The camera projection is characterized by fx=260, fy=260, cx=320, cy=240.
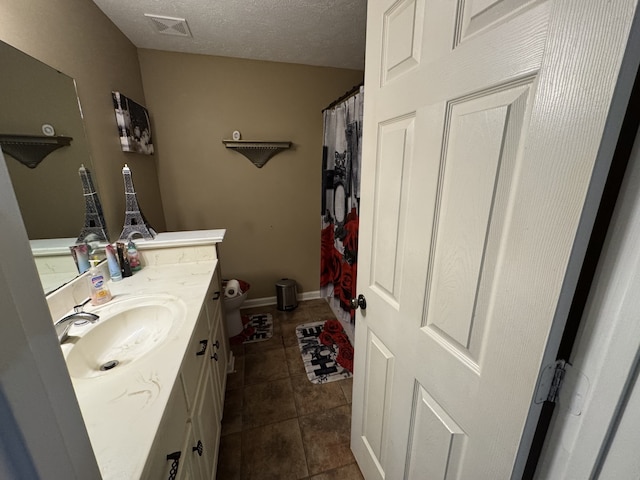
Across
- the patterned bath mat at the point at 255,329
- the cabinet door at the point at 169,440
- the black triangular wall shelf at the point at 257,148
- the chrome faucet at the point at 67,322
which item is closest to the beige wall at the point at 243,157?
the black triangular wall shelf at the point at 257,148

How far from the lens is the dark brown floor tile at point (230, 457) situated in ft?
4.25

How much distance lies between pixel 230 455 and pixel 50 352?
4.99 ft

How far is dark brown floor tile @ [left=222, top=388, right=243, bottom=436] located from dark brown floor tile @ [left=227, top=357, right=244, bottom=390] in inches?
1.7

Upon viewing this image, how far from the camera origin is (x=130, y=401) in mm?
667

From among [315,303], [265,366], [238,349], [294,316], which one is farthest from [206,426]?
[315,303]

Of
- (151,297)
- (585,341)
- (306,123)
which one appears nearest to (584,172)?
(585,341)

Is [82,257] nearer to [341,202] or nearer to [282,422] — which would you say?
[282,422]

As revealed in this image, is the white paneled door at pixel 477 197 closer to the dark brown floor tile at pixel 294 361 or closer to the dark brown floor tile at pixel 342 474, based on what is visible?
the dark brown floor tile at pixel 342 474

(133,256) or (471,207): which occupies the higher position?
(471,207)

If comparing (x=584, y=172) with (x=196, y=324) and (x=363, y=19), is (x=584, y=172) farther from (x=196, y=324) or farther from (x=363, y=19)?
(x=363, y=19)

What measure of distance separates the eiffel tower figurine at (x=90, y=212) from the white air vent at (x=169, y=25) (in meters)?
1.10

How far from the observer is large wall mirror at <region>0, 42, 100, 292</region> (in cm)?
95

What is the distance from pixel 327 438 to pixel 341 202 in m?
1.65

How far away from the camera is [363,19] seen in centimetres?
170
